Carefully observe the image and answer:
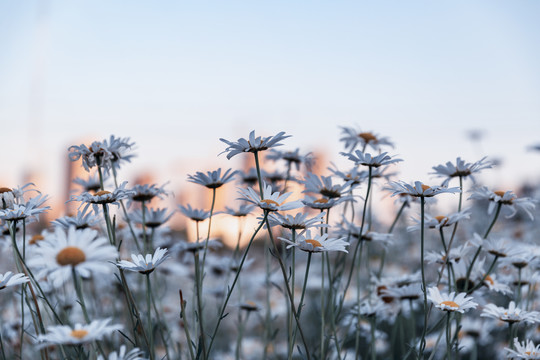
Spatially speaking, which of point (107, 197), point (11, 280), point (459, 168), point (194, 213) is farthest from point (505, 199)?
point (11, 280)

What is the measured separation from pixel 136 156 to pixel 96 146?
1.55 ft

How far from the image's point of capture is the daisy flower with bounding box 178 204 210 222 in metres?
2.15

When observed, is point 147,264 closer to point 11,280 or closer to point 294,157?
point 11,280

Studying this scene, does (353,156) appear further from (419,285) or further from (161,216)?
(161,216)

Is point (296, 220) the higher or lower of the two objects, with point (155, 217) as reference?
higher

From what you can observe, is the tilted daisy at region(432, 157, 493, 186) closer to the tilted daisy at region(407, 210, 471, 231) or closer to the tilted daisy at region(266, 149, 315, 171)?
the tilted daisy at region(407, 210, 471, 231)

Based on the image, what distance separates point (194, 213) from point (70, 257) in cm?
106

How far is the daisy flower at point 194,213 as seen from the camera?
2154 mm

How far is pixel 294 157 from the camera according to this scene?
2.45 m

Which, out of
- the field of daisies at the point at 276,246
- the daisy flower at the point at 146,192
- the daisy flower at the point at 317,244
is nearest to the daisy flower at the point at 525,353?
the field of daisies at the point at 276,246

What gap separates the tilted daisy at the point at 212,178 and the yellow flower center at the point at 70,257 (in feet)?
2.63

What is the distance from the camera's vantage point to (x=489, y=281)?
7.04 feet

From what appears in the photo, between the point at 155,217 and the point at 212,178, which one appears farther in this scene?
the point at 155,217

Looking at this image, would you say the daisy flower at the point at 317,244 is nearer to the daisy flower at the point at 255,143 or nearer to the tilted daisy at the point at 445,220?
the daisy flower at the point at 255,143
